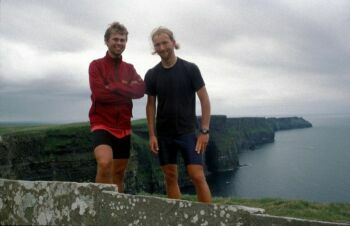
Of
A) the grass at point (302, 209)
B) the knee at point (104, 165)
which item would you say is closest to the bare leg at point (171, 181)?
the knee at point (104, 165)

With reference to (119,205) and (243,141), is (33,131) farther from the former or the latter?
(243,141)

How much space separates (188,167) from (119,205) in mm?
2453

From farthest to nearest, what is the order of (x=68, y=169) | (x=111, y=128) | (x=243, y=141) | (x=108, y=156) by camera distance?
(x=243, y=141)
(x=68, y=169)
(x=111, y=128)
(x=108, y=156)

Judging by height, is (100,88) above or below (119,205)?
above

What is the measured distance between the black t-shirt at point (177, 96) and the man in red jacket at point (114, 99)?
1.54 ft

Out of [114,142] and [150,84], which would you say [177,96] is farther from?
[114,142]

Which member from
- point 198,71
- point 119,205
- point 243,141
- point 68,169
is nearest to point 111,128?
point 198,71

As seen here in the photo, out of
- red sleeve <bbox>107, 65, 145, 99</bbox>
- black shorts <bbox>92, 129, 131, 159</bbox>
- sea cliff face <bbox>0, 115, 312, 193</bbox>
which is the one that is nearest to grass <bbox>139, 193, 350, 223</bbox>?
black shorts <bbox>92, 129, 131, 159</bbox>

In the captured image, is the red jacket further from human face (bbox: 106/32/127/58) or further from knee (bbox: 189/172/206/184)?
knee (bbox: 189/172/206/184)

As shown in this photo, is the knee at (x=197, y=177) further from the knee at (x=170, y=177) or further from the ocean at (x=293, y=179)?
the ocean at (x=293, y=179)

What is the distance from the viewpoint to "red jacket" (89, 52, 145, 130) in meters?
7.36

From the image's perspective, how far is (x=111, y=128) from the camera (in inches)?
287

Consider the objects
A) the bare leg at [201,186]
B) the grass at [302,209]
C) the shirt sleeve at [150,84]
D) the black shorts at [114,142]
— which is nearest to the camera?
the bare leg at [201,186]

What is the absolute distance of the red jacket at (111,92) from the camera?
7.36 m
